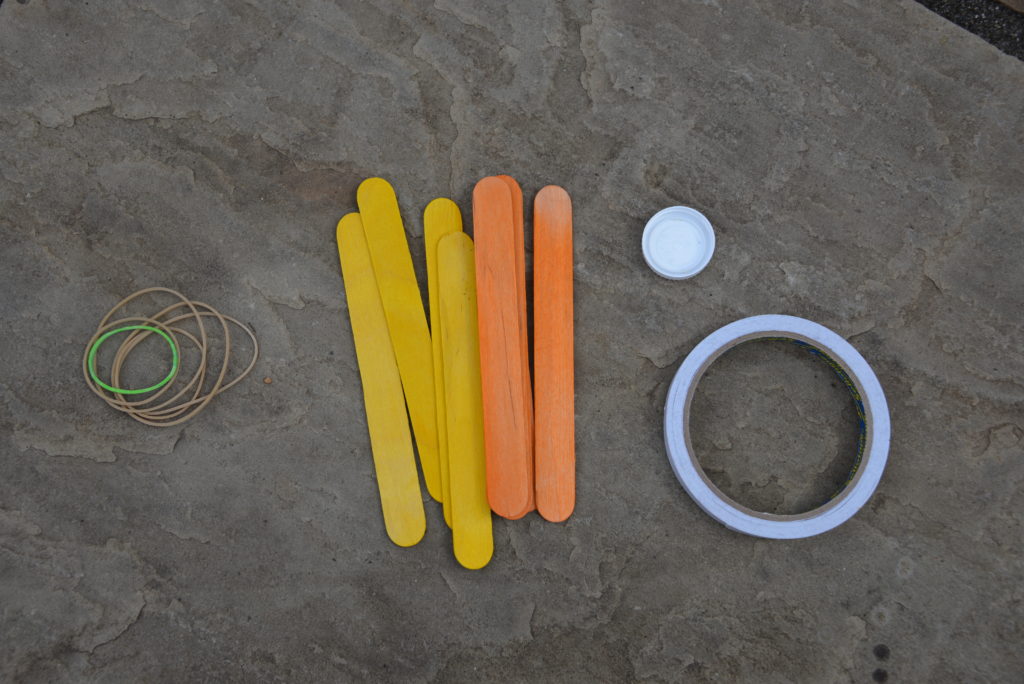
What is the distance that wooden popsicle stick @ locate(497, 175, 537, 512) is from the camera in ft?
6.10

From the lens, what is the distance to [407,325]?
193 centimetres

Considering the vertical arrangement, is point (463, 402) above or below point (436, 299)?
below

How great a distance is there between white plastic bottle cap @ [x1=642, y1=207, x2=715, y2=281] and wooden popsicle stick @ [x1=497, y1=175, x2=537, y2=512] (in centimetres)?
37

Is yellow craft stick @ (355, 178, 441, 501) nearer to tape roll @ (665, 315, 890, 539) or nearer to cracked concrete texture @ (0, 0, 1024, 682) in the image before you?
cracked concrete texture @ (0, 0, 1024, 682)

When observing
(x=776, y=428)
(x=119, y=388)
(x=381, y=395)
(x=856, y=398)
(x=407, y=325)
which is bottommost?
(x=119, y=388)

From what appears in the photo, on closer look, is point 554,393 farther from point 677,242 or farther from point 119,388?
point 119,388

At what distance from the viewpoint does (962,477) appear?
1888 millimetres

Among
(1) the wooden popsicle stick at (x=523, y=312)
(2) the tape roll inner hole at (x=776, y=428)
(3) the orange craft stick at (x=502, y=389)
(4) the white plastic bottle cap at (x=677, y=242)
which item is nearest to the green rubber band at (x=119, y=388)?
(3) the orange craft stick at (x=502, y=389)

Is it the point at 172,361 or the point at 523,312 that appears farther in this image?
the point at 172,361

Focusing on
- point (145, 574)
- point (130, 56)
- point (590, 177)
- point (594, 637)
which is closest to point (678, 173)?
point (590, 177)

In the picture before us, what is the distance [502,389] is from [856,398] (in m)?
1.03

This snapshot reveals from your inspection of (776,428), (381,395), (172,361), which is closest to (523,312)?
(381,395)

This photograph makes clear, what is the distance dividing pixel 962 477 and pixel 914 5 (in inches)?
57.4

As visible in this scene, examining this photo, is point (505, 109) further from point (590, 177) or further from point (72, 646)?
point (72, 646)
